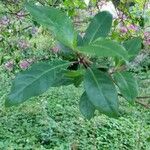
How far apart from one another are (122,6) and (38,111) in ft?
10.9

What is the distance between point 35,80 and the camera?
1.35 ft

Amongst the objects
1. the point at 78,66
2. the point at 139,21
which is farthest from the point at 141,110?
the point at 78,66

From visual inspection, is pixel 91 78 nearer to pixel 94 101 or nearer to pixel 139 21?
pixel 94 101

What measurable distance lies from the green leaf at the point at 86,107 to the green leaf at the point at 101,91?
5 cm

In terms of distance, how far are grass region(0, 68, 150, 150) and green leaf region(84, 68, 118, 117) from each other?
118 inches

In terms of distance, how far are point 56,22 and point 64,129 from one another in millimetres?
3629

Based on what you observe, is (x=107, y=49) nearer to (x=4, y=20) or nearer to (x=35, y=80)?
(x=35, y=80)

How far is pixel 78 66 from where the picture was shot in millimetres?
465

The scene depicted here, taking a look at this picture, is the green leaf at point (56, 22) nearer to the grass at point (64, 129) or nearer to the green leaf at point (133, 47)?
the green leaf at point (133, 47)

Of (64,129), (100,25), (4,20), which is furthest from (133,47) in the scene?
(64,129)

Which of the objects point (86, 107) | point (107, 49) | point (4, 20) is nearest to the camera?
point (107, 49)

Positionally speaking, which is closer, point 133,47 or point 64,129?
point 133,47

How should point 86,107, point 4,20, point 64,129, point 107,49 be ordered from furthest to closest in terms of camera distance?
point 64,129 < point 4,20 < point 86,107 < point 107,49

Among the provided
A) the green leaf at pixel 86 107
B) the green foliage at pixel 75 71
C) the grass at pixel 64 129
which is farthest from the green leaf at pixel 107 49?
the grass at pixel 64 129
